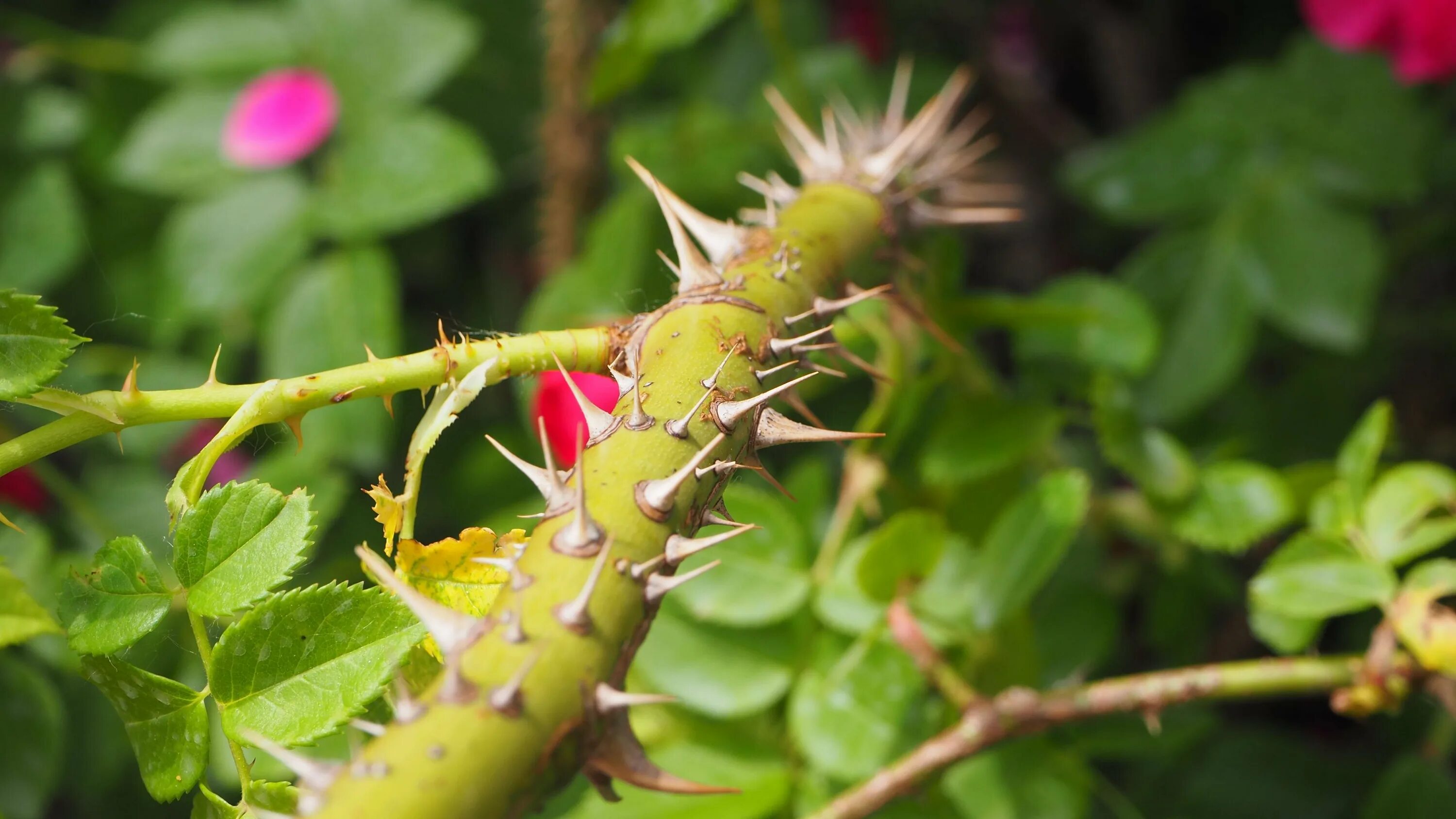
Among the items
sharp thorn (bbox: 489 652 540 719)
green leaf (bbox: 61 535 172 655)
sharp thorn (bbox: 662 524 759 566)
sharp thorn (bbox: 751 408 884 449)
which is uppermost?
sharp thorn (bbox: 751 408 884 449)

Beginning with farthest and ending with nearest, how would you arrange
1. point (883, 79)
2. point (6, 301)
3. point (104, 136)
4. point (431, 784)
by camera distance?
point (104, 136), point (883, 79), point (6, 301), point (431, 784)

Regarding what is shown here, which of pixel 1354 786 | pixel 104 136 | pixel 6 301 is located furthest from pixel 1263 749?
pixel 104 136

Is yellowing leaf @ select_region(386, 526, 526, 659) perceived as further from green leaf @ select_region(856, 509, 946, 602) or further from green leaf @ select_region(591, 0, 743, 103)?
green leaf @ select_region(591, 0, 743, 103)

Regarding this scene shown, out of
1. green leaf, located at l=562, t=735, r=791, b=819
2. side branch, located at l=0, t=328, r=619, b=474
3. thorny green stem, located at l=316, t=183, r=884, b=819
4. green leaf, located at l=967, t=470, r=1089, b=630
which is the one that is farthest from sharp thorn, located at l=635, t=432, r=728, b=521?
green leaf, located at l=967, t=470, r=1089, b=630

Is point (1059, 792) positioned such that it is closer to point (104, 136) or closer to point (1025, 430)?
point (1025, 430)

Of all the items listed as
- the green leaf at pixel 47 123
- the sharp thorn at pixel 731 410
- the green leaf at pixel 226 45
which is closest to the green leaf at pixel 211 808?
the sharp thorn at pixel 731 410

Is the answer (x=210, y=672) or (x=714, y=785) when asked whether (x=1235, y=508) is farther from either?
(x=210, y=672)

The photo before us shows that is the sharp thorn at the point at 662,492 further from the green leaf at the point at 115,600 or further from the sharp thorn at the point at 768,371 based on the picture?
the green leaf at the point at 115,600

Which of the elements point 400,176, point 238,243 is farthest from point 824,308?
point 238,243
